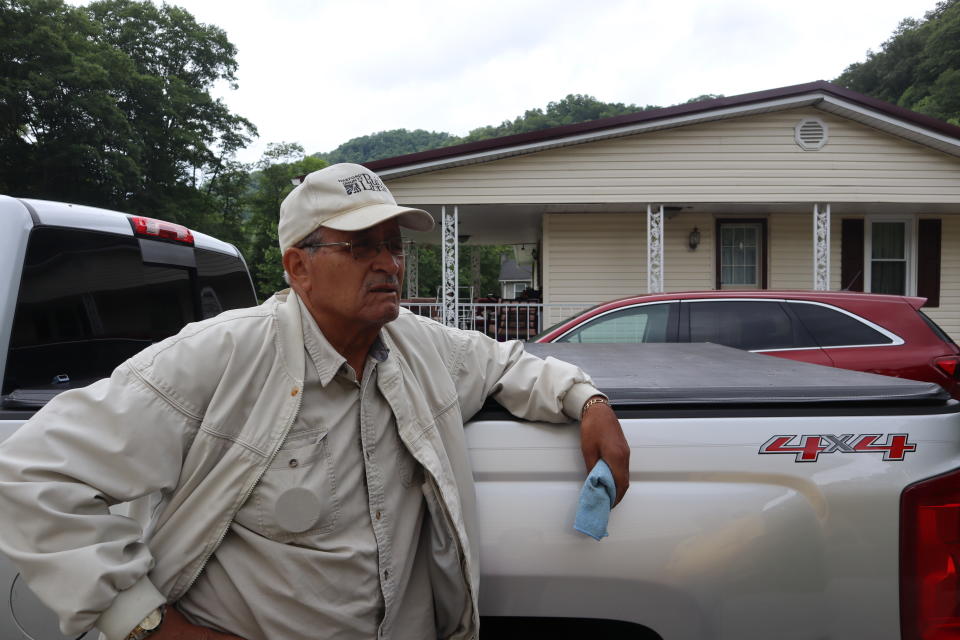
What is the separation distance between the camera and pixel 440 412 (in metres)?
1.78

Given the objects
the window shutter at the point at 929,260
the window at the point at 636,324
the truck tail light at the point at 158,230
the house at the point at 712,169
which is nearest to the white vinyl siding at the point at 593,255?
the house at the point at 712,169

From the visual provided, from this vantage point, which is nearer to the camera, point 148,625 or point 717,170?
point 148,625

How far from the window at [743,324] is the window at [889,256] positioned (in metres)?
10.1

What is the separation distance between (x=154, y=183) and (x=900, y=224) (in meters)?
32.9

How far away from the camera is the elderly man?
1425 mm

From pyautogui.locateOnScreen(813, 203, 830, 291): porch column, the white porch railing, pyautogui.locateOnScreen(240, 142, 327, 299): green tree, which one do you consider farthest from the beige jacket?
pyautogui.locateOnScreen(240, 142, 327, 299): green tree

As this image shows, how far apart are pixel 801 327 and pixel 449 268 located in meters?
8.41

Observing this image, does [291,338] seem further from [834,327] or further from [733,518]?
[834,327]

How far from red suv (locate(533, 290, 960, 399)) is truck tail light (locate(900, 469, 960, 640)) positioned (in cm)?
452

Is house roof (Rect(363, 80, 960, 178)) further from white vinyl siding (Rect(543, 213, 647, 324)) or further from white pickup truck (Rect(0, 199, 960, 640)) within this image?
white pickup truck (Rect(0, 199, 960, 640))

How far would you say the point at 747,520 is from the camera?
1.59 m

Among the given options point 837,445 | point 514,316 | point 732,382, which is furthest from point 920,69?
point 837,445

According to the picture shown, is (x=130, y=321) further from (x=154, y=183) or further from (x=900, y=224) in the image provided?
(x=154, y=183)

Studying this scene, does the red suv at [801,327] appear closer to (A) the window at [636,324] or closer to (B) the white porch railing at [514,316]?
(A) the window at [636,324]
